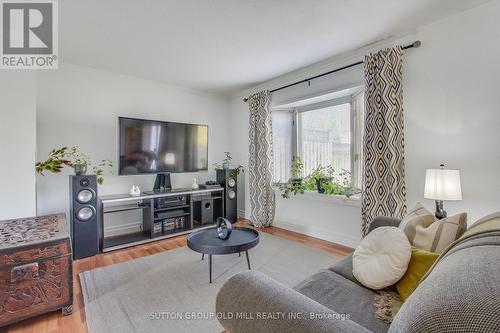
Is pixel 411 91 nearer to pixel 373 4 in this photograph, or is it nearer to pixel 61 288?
pixel 373 4

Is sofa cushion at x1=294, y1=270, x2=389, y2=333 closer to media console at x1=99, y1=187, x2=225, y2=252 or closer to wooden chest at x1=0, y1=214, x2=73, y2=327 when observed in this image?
wooden chest at x1=0, y1=214, x2=73, y2=327

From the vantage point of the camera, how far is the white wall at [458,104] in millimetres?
2025

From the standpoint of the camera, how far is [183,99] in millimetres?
4246

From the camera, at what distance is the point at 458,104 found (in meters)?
2.20

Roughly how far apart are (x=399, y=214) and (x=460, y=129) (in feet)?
3.13

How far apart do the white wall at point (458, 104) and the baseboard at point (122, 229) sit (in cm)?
365

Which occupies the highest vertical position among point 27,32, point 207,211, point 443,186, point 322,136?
point 27,32

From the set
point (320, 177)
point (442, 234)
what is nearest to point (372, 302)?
point (442, 234)

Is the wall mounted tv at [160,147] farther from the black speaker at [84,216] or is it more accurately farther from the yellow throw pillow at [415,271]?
the yellow throw pillow at [415,271]

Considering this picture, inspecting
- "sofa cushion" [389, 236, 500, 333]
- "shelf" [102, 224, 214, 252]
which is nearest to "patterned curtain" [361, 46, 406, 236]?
"sofa cushion" [389, 236, 500, 333]

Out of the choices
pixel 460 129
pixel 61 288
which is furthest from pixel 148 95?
pixel 460 129

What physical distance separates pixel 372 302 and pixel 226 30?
98.3 inches

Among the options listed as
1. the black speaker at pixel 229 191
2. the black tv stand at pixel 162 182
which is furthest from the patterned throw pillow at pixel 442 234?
the black tv stand at pixel 162 182

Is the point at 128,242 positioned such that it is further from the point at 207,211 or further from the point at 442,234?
the point at 442,234
